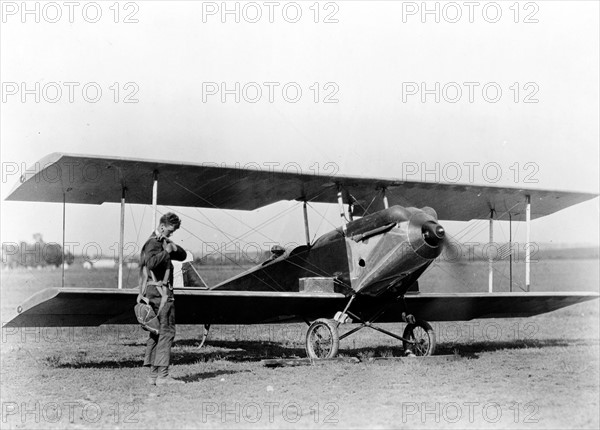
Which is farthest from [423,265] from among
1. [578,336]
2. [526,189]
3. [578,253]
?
[578,253]

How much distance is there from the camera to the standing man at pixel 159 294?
7234mm

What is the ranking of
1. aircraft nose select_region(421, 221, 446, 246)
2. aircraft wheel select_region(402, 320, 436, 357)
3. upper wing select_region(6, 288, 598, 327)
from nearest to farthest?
1. upper wing select_region(6, 288, 598, 327)
2. aircraft nose select_region(421, 221, 446, 246)
3. aircraft wheel select_region(402, 320, 436, 357)

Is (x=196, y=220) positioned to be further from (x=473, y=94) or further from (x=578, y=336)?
(x=578, y=336)

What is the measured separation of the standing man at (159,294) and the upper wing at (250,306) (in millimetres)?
1578

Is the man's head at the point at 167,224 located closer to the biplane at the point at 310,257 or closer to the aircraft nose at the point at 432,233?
the biplane at the point at 310,257

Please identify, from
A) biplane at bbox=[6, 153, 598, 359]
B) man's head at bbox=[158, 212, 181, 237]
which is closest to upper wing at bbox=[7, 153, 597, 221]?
biplane at bbox=[6, 153, 598, 359]

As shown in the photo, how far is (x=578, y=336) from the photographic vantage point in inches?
566

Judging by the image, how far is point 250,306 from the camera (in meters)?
10.1

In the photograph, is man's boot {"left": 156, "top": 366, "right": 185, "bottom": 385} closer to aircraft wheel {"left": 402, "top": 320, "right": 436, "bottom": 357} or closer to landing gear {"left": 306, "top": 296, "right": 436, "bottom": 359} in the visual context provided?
landing gear {"left": 306, "top": 296, "right": 436, "bottom": 359}

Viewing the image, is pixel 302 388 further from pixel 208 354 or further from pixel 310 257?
pixel 208 354

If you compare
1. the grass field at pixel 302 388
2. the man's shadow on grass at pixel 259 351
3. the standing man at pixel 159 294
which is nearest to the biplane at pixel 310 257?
the man's shadow on grass at pixel 259 351

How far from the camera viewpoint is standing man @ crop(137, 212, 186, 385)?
7234 millimetres

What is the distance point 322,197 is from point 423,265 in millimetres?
3254

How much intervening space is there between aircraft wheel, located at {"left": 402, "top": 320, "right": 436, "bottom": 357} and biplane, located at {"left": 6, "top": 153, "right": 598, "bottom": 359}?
2 cm
